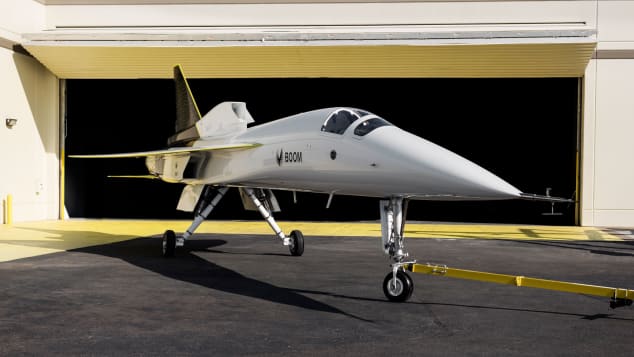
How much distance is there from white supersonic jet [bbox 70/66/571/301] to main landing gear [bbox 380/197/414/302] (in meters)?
0.01

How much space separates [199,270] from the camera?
11906 mm

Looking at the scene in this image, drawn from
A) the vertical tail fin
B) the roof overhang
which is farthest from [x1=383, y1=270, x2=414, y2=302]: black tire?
the roof overhang

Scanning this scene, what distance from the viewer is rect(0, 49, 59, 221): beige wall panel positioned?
24.1 m

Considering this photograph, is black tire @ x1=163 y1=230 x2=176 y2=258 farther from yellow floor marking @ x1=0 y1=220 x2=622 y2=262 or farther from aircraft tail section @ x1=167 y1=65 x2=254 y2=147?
yellow floor marking @ x1=0 y1=220 x2=622 y2=262

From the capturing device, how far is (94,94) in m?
29.8

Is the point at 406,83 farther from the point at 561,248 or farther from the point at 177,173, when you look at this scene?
the point at 177,173

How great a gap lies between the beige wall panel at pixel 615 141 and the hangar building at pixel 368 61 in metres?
0.03

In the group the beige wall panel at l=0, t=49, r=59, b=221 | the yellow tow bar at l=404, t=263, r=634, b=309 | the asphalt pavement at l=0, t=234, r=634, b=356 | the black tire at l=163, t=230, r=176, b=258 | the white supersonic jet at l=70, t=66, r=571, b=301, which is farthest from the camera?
the beige wall panel at l=0, t=49, r=59, b=221

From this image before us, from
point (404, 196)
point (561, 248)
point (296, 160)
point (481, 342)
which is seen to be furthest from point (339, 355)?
point (561, 248)

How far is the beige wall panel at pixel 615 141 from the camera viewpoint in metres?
24.4

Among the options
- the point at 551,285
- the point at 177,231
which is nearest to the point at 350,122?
the point at 551,285

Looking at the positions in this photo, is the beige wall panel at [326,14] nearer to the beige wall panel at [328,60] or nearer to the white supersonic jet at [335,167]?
the beige wall panel at [328,60]

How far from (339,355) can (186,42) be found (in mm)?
19715

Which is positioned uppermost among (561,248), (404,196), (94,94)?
(94,94)
